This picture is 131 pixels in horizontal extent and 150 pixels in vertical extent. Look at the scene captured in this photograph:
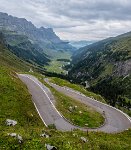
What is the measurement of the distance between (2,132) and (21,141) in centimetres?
313

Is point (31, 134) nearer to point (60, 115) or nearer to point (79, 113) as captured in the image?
point (60, 115)

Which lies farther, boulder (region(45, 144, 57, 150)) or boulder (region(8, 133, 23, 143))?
boulder (region(8, 133, 23, 143))

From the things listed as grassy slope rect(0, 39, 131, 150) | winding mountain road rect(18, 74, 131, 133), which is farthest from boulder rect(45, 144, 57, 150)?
winding mountain road rect(18, 74, 131, 133)

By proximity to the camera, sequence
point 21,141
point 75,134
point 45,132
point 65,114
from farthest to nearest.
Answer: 1. point 65,114
2. point 75,134
3. point 45,132
4. point 21,141

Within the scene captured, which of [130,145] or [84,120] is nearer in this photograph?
[130,145]

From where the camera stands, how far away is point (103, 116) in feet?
230

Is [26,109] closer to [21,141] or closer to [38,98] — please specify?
[38,98]

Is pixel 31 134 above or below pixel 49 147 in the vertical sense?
above

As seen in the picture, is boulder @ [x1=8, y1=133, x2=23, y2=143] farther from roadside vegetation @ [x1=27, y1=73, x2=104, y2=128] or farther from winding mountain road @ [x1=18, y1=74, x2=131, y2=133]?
roadside vegetation @ [x1=27, y1=73, x2=104, y2=128]

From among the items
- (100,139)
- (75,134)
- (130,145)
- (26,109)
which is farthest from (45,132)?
(26,109)

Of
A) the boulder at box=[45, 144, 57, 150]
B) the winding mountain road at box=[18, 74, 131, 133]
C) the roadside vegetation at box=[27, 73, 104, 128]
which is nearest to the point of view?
the boulder at box=[45, 144, 57, 150]

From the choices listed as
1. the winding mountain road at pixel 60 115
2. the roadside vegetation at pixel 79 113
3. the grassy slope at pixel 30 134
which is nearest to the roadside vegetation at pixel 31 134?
the grassy slope at pixel 30 134

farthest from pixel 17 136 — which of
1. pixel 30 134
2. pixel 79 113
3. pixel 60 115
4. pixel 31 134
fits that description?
pixel 79 113

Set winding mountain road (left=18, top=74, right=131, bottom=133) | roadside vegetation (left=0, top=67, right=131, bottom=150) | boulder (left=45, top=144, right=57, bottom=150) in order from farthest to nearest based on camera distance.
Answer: winding mountain road (left=18, top=74, right=131, bottom=133), roadside vegetation (left=0, top=67, right=131, bottom=150), boulder (left=45, top=144, right=57, bottom=150)
